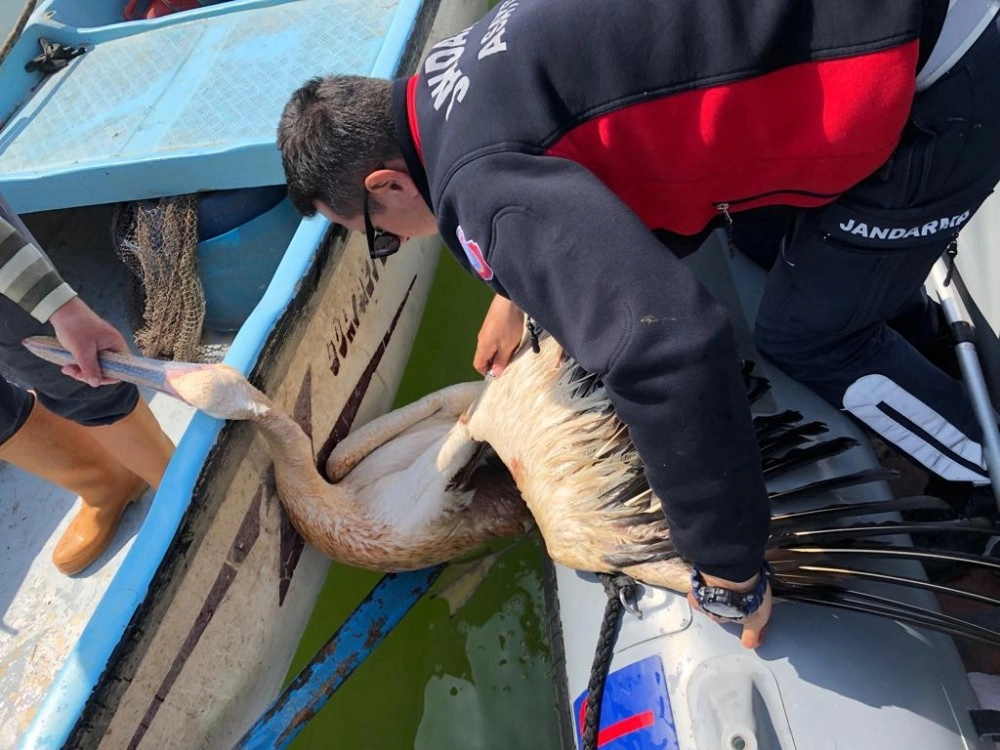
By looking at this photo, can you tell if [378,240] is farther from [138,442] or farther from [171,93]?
[171,93]

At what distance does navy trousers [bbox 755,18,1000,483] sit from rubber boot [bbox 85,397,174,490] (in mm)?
1853

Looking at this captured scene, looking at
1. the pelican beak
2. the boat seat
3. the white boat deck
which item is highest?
the boat seat

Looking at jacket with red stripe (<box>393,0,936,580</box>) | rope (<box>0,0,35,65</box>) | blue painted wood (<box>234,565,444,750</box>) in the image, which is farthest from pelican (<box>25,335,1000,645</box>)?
rope (<box>0,0,35,65</box>)

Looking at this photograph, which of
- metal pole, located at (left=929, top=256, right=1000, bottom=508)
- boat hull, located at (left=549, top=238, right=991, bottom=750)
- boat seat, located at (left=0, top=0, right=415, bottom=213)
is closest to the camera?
boat hull, located at (left=549, top=238, right=991, bottom=750)

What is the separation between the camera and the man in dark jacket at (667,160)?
42.8 inches

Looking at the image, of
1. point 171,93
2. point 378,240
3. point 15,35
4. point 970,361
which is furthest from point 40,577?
point 970,361

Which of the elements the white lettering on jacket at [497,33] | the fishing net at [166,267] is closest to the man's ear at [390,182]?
the white lettering on jacket at [497,33]

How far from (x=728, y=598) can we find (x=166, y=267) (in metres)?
2.19

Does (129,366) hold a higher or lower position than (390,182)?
lower

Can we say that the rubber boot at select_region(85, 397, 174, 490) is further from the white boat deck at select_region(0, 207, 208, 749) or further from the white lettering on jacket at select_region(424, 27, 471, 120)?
the white lettering on jacket at select_region(424, 27, 471, 120)

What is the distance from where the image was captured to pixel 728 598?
140 centimetres

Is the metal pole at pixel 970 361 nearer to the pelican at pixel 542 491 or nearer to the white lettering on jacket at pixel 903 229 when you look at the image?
the pelican at pixel 542 491

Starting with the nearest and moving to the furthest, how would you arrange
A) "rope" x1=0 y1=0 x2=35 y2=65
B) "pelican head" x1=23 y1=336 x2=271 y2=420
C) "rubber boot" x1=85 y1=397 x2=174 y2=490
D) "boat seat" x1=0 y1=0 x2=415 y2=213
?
1. "pelican head" x1=23 y1=336 x2=271 y2=420
2. "rubber boot" x1=85 y1=397 x2=174 y2=490
3. "boat seat" x1=0 y1=0 x2=415 y2=213
4. "rope" x1=0 y1=0 x2=35 y2=65

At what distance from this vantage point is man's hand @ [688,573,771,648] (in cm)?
136
